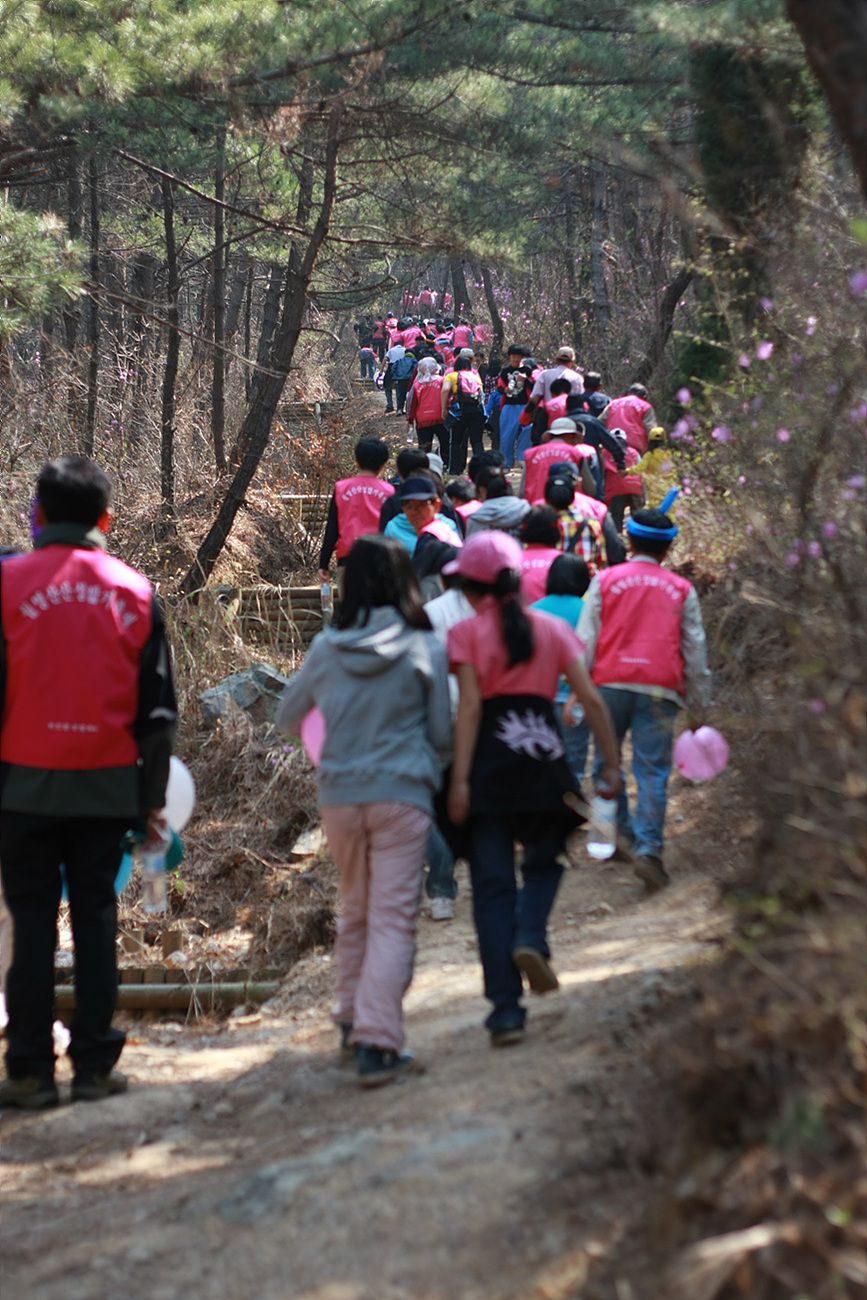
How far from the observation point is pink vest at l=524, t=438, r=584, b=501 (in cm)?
933

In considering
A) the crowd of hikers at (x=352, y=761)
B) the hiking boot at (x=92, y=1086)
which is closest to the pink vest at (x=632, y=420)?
the crowd of hikers at (x=352, y=761)

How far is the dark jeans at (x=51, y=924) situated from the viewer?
439 centimetres

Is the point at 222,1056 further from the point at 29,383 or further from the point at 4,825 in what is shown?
the point at 29,383

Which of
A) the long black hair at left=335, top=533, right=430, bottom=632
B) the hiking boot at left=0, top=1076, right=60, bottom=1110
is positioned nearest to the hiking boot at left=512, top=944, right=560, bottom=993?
the long black hair at left=335, top=533, right=430, bottom=632

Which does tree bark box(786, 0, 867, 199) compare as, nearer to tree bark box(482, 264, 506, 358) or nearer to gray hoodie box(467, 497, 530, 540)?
gray hoodie box(467, 497, 530, 540)

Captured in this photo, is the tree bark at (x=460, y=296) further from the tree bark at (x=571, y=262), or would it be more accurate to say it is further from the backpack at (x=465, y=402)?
the backpack at (x=465, y=402)

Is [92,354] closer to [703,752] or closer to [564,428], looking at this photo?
[564,428]

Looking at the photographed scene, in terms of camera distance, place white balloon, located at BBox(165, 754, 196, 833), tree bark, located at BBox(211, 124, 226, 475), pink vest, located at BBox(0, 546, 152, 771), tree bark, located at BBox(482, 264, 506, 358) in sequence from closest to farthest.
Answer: pink vest, located at BBox(0, 546, 152, 771) < white balloon, located at BBox(165, 754, 196, 833) < tree bark, located at BBox(211, 124, 226, 475) < tree bark, located at BBox(482, 264, 506, 358)

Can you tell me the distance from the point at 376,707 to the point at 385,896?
594mm

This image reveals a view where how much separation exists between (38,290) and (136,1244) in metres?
7.06

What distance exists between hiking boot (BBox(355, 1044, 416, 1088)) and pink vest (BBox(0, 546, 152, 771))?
1217mm

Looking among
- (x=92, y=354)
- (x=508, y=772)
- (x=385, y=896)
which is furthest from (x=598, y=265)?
(x=385, y=896)

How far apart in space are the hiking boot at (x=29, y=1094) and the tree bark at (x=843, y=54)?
3.67 m

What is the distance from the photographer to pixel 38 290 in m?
9.02
